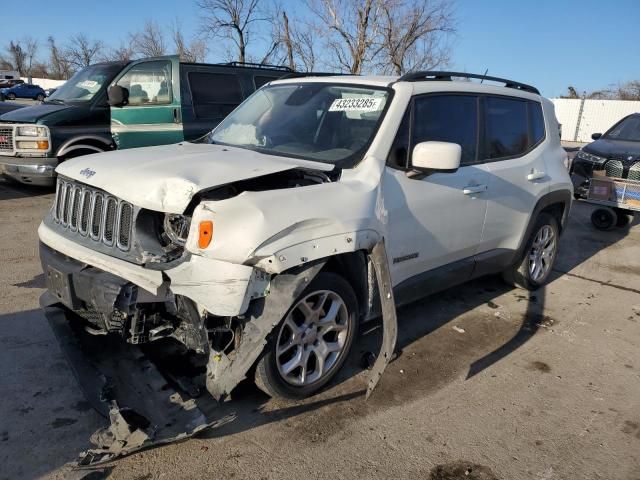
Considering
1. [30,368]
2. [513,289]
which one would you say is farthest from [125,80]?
[513,289]

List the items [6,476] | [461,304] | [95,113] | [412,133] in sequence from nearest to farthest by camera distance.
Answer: [6,476], [412,133], [461,304], [95,113]

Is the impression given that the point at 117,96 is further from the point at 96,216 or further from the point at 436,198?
the point at 436,198

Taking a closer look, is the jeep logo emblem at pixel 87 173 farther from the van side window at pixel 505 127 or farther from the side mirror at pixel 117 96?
the side mirror at pixel 117 96

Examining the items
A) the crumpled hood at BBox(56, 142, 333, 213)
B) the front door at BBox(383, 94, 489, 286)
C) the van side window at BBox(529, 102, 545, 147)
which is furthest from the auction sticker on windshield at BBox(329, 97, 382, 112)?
the van side window at BBox(529, 102, 545, 147)

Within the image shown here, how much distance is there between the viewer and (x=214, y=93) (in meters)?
8.51

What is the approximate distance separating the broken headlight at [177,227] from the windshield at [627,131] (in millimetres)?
9190

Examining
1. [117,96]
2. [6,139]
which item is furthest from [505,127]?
[6,139]

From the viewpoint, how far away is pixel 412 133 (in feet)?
12.2

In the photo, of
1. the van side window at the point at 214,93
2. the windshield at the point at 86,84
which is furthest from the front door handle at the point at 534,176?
the windshield at the point at 86,84

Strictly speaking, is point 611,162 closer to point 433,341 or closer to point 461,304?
point 461,304

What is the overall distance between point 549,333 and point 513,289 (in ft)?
3.54

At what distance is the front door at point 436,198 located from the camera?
355 centimetres

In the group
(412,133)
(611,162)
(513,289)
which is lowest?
(513,289)

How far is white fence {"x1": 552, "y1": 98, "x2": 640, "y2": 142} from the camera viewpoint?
33.1 metres
